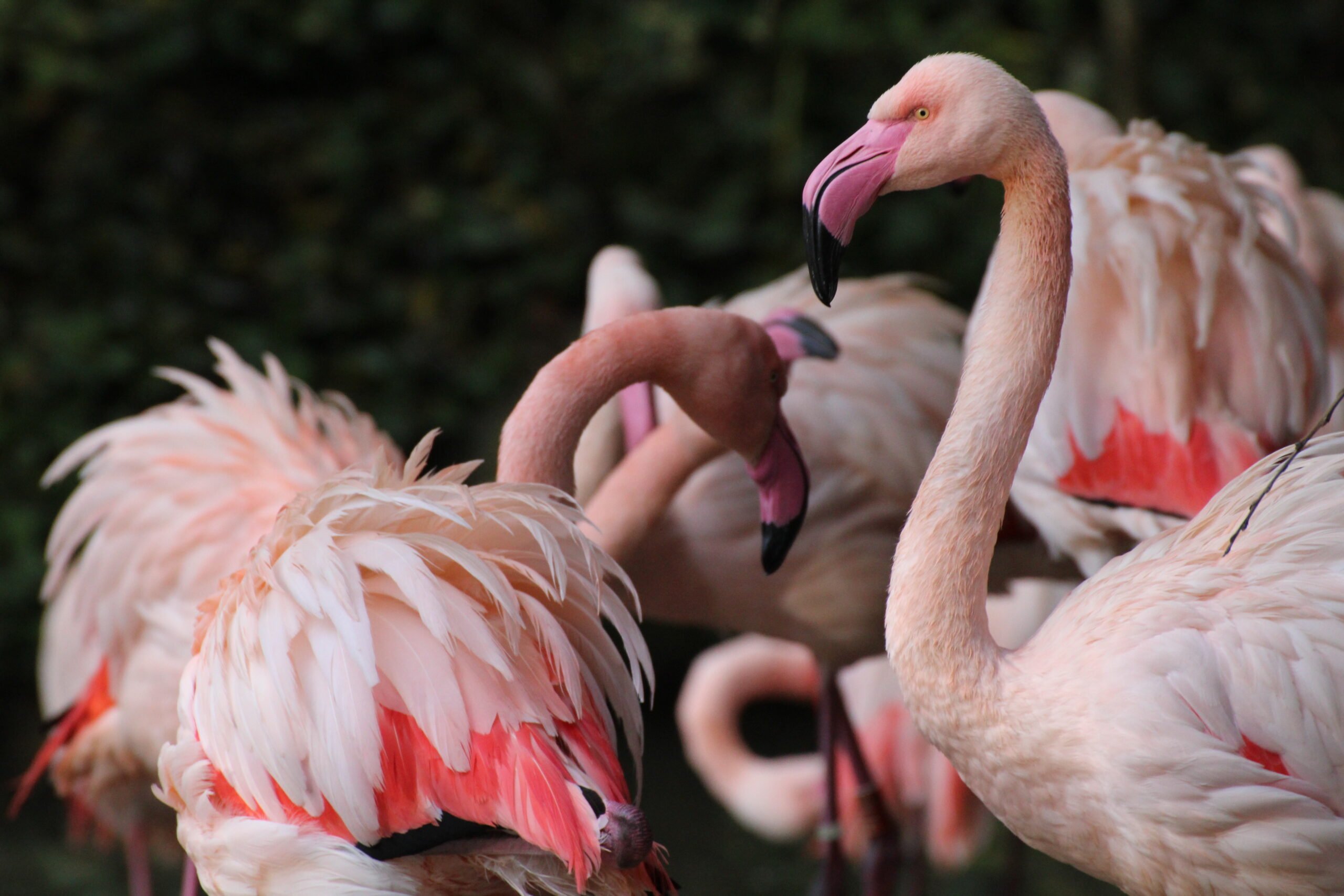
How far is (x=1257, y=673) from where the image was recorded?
137cm

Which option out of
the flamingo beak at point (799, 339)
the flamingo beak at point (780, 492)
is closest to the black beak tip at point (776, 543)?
the flamingo beak at point (780, 492)

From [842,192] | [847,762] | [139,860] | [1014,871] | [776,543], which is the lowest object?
[1014,871]

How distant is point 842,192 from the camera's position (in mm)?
1537

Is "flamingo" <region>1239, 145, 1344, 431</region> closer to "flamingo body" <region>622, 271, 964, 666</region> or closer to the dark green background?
"flamingo body" <region>622, 271, 964, 666</region>

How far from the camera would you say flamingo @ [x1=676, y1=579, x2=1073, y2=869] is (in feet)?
10.2

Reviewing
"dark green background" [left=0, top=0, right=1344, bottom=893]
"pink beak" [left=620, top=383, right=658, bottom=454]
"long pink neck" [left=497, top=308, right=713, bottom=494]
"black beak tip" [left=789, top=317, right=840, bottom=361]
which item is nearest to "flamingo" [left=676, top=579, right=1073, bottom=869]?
"dark green background" [left=0, top=0, right=1344, bottom=893]

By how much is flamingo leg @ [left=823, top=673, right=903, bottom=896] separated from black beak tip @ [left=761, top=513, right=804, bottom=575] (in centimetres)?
72

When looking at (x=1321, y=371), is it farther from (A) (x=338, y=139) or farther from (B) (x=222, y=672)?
(A) (x=338, y=139)

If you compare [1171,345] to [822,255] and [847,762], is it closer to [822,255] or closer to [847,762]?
[822,255]

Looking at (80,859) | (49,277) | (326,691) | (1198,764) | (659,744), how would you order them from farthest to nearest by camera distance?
(659,744)
(49,277)
(80,859)
(326,691)
(1198,764)

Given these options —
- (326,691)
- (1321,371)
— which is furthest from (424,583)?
(1321,371)

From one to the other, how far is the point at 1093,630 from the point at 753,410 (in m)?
0.70

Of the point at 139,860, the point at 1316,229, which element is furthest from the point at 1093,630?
the point at 139,860

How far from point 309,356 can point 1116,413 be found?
2.57 m
